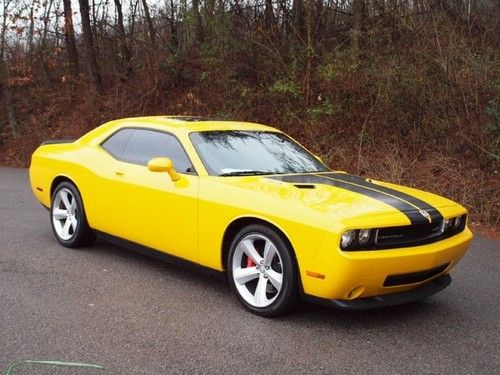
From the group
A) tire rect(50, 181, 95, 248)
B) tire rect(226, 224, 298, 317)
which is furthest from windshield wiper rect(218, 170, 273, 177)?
tire rect(50, 181, 95, 248)

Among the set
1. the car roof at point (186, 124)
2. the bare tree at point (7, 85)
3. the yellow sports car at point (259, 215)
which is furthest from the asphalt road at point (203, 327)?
the bare tree at point (7, 85)

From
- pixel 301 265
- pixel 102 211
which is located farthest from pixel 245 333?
pixel 102 211

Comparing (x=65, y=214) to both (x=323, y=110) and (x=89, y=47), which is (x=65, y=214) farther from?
(x=89, y=47)

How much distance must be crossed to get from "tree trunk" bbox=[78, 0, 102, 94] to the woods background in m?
0.04

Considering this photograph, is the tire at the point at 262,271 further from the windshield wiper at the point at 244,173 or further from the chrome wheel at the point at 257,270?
the windshield wiper at the point at 244,173

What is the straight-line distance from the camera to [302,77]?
1380 cm

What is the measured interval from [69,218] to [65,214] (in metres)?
0.08

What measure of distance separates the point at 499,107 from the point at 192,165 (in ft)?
23.2

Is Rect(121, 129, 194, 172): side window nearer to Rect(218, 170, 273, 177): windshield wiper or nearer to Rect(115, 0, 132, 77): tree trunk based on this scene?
Rect(218, 170, 273, 177): windshield wiper

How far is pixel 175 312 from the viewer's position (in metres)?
4.20

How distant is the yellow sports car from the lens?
3768 mm

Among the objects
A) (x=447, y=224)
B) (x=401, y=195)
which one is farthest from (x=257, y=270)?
(x=447, y=224)

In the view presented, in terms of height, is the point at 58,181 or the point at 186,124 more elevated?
the point at 186,124

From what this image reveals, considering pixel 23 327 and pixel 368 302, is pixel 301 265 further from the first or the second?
pixel 23 327
